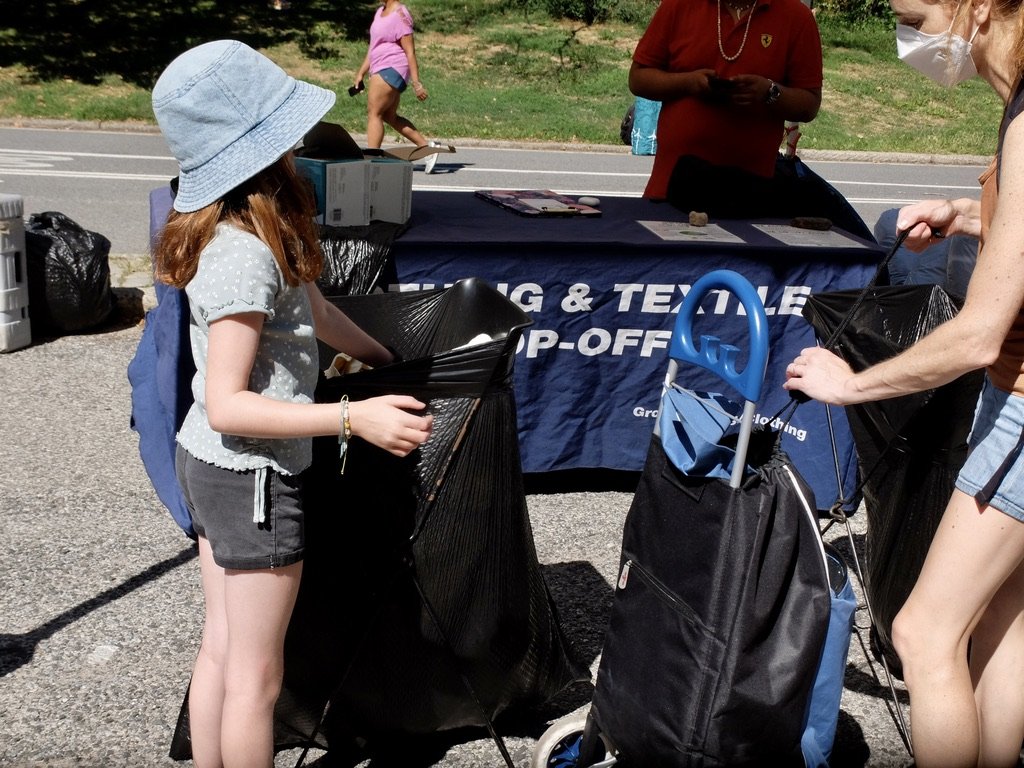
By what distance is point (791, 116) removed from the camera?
443 centimetres

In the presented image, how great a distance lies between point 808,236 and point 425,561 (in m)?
2.29

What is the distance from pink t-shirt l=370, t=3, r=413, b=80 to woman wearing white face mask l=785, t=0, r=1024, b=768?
838 centimetres

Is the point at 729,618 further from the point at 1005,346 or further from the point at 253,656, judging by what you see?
the point at 253,656

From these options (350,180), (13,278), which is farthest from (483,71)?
(350,180)

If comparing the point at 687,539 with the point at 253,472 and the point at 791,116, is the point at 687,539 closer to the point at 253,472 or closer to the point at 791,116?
the point at 253,472

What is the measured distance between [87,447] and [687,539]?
9.41 feet

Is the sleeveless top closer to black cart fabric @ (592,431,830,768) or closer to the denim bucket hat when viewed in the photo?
black cart fabric @ (592,431,830,768)

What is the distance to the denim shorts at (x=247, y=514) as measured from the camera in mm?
1999

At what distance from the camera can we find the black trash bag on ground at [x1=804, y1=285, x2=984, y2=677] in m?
2.57

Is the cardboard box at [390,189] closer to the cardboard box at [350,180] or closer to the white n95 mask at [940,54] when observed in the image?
the cardboard box at [350,180]

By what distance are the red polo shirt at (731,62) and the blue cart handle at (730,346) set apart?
95.1 inches

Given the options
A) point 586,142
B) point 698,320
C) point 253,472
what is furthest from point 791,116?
point 586,142

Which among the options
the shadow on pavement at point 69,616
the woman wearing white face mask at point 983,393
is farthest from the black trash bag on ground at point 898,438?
the shadow on pavement at point 69,616

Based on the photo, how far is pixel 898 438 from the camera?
2.64 meters
